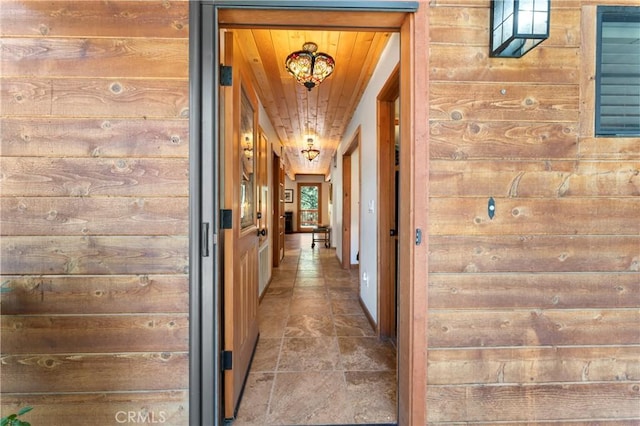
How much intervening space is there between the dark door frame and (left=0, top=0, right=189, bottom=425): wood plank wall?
5cm

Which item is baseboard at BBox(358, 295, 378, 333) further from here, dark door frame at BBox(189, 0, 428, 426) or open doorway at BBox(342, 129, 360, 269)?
open doorway at BBox(342, 129, 360, 269)

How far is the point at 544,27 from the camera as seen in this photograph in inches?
40.6

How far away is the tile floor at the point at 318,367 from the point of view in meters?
1.52

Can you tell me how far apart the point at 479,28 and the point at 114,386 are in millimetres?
2339

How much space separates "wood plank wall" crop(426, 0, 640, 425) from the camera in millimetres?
1218

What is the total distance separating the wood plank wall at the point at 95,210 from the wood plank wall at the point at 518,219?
1.20 m

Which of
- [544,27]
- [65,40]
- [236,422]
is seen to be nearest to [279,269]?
[236,422]

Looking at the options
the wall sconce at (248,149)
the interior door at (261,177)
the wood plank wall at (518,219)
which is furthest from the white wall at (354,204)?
the wood plank wall at (518,219)

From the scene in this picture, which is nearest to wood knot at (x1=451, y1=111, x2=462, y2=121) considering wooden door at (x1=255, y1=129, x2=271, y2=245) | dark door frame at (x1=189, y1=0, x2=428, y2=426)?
dark door frame at (x1=189, y1=0, x2=428, y2=426)

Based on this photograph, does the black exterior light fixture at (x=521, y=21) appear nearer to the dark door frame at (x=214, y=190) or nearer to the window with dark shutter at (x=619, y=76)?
the dark door frame at (x=214, y=190)

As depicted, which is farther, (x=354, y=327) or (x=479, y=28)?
(x=354, y=327)

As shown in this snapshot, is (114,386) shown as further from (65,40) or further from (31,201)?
(65,40)

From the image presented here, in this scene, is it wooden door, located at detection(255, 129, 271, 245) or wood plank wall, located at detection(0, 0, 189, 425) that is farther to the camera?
wooden door, located at detection(255, 129, 271, 245)

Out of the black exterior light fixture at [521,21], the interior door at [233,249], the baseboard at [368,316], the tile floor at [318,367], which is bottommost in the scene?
the tile floor at [318,367]
